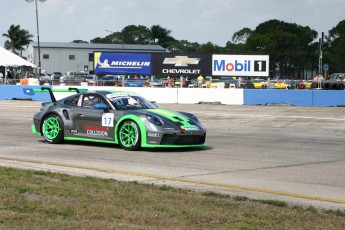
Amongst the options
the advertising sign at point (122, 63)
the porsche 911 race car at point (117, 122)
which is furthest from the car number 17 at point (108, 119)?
the advertising sign at point (122, 63)

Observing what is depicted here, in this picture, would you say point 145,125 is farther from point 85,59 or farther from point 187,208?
point 85,59

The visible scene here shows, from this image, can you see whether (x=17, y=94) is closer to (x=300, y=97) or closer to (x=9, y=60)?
(x=9, y=60)

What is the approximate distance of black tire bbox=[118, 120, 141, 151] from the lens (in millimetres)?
11921

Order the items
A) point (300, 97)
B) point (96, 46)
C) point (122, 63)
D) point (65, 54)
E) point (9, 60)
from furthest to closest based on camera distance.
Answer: point (96, 46) < point (65, 54) < point (9, 60) < point (122, 63) < point (300, 97)

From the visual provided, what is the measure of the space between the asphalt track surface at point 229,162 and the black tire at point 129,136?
201 mm

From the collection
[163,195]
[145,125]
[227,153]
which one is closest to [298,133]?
[227,153]

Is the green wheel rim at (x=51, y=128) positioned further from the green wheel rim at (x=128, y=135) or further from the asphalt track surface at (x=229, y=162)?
the green wheel rim at (x=128, y=135)

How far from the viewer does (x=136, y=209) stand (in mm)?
6250

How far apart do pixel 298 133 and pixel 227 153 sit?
5472 mm

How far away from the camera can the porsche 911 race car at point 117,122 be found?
1182 centimetres

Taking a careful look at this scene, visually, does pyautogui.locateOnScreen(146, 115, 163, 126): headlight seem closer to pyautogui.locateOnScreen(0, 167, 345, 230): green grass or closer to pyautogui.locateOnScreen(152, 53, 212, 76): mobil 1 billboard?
pyautogui.locateOnScreen(0, 167, 345, 230): green grass

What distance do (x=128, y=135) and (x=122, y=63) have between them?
2848 centimetres

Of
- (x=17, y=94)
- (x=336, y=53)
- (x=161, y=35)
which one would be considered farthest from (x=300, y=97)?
(x=161, y=35)

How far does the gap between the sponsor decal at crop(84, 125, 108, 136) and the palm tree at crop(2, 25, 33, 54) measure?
125 m
